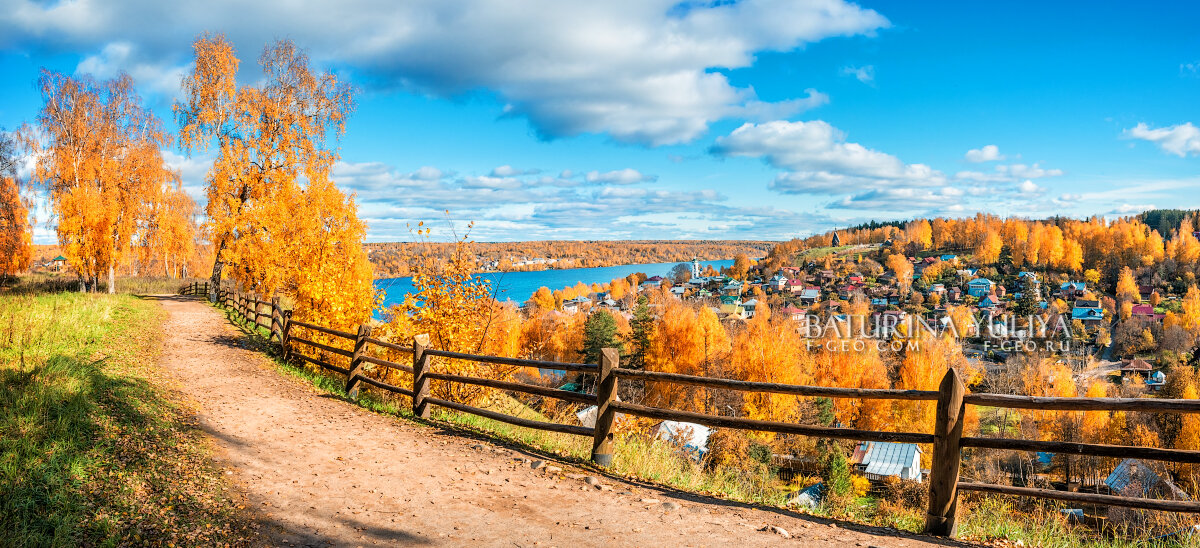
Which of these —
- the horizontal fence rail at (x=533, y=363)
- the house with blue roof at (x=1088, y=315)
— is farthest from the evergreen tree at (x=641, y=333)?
the house with blue roof at (x=1088, y=315)

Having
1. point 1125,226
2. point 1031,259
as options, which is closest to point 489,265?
point 1031,259

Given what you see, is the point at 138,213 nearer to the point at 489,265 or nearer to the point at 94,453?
the point at 489,265

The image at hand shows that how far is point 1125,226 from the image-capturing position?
147m

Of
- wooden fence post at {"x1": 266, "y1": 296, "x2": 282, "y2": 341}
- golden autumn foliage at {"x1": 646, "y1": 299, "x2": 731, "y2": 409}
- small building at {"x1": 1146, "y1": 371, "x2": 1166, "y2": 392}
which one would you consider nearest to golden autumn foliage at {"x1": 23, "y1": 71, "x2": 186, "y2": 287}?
wooden fence post at {"x1": 266, "y1": 296, "x2": 282, "y2": 341}

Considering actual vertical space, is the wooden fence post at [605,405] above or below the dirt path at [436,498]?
above

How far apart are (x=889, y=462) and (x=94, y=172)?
148 ft

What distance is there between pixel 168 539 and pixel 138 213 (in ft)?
113

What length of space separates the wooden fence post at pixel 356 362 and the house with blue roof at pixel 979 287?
461ft

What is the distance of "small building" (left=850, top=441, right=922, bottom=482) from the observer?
33.8m

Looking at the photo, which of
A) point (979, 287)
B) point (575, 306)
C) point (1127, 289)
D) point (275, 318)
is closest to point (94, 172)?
point (275, 318)

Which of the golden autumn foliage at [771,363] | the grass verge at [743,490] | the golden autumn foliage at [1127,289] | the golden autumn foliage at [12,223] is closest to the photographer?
the grass verge at [743,490]

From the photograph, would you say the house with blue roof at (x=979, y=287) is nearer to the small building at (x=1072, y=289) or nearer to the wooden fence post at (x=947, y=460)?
the small building at (x=1072, y=289)

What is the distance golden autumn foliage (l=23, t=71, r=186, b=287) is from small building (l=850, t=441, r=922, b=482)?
134 feet

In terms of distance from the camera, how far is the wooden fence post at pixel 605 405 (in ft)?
24.1
